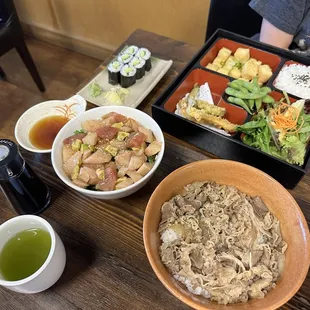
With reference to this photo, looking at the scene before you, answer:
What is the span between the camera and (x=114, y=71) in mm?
1504

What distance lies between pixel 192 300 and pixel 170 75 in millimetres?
1085

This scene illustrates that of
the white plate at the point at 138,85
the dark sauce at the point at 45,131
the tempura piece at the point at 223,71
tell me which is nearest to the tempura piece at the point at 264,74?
the tempura piece at the point at 223,71

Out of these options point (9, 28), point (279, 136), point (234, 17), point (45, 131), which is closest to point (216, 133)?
point (279, 136)

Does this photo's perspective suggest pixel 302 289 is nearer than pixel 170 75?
Yes

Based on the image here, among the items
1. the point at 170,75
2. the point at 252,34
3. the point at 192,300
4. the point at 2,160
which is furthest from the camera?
the point at 252,34

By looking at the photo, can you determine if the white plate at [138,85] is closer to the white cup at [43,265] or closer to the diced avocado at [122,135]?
the diced avocado at [122,135]

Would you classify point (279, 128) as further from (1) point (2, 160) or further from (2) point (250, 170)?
(1) point (2, 160)

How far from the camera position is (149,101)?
1479 mm

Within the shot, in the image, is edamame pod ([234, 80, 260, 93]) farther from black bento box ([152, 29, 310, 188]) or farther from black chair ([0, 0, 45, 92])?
black chair ([0, 0, 45, 92])

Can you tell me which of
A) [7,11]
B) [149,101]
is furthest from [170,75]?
[7,11]

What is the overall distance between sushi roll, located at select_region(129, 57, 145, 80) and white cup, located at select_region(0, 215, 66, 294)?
88 centimetres

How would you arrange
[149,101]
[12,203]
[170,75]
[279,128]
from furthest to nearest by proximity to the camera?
1. [170,75]
2. [149,101]
3. [279,128]
4. [12,203]

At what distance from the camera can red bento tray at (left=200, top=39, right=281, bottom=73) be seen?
1.51 meters

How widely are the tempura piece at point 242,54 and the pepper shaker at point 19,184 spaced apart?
104 cm
